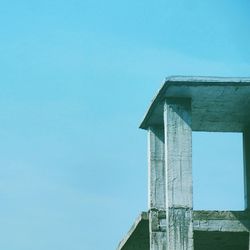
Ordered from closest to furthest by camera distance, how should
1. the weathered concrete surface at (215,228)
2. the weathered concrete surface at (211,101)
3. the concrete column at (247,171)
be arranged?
the weathered concrete surface at (211,101)
the weathered concrete surface at (215,228)
the concrete column at (247,171)

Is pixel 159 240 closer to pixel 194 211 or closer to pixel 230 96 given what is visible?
pixel 194 211

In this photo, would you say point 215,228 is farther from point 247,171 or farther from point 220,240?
point 247,171

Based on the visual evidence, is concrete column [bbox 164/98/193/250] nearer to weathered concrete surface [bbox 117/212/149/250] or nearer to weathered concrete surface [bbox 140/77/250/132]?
weathered concrete surface [bbox 140/77/250/132]

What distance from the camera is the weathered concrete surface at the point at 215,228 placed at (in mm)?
24203

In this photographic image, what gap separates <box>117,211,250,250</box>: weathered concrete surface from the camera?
79.4 feet

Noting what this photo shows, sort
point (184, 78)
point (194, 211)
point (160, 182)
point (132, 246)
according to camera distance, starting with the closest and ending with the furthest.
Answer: point (184, 78)
point (194, 211)
point (160, 182)
point (132, 246)

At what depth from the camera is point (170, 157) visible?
76.0 feet

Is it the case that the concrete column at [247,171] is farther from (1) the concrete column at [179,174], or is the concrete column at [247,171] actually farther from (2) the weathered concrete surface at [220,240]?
(1) the concrete column at [179,174]

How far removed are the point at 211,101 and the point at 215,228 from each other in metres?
3.06

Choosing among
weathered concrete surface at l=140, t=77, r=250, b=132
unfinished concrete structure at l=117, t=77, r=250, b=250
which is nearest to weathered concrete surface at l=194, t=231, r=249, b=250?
unfinished concrete structure at l=117, t=77, r=250, b=250

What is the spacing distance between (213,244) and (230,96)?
16.9ft

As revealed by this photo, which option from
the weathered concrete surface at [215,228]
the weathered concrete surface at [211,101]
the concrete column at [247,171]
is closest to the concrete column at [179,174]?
Answer: the weathered concrete surface at [211,101]

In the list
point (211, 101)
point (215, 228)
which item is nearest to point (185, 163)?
point (211, 101)

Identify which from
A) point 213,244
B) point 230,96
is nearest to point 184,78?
point 230,96
